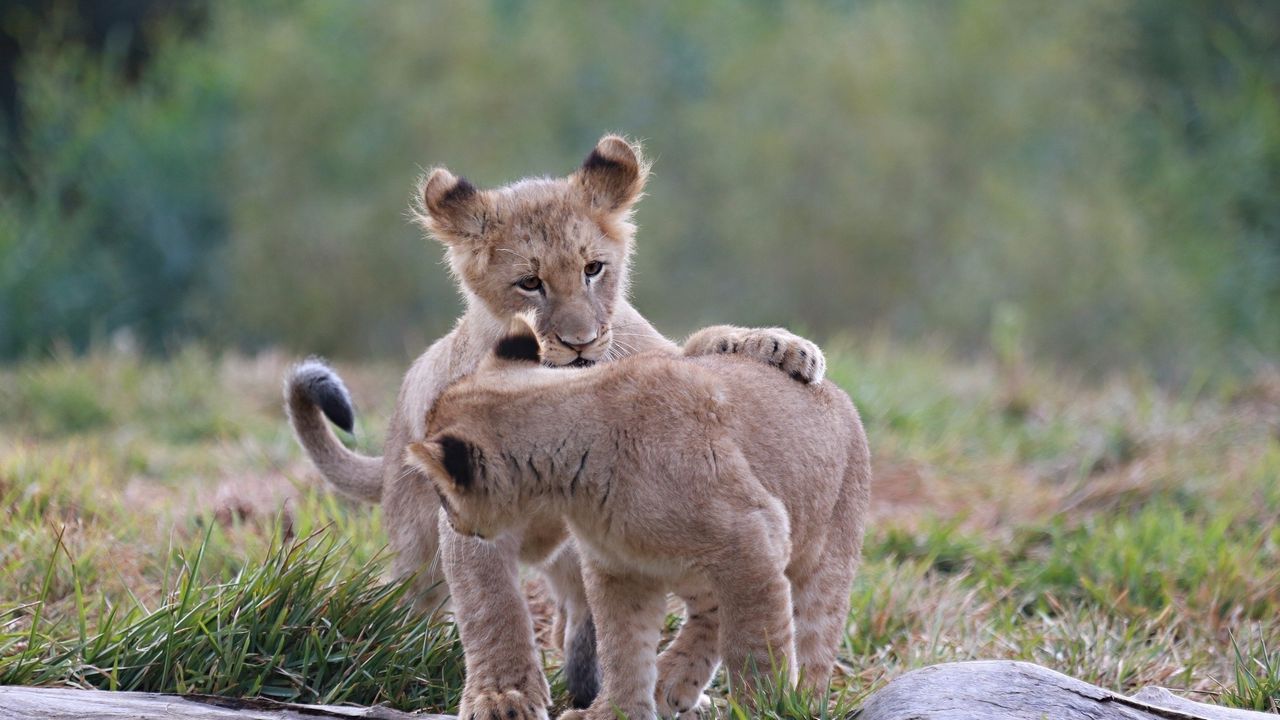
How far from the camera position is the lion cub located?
394cm

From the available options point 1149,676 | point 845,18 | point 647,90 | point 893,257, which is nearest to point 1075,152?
point 893,257

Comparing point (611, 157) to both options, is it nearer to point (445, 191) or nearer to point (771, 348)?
point (445, 191)

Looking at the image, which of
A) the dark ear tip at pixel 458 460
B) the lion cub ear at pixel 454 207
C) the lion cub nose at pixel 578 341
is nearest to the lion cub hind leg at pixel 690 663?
the dark ear tip at pixel 458 460

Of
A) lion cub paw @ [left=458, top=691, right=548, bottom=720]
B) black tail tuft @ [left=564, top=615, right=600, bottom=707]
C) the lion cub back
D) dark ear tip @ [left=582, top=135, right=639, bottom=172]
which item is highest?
dark ear tip @ [left=582, top=135, right=639, bottom=172]

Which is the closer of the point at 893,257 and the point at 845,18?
the point at 893,257

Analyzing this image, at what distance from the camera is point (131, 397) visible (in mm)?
11047

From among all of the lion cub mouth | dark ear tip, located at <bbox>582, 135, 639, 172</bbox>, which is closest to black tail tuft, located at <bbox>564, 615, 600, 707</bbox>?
the lion cub mouth

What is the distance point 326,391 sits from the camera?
17.7ft

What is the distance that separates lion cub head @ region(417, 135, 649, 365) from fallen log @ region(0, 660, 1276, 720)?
5.29 ft

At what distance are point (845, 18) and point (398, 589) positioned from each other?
96.7 feet

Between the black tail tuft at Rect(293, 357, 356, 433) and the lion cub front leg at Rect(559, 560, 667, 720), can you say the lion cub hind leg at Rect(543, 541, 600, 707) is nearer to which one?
the lion cub front leg at Rect(559, 560, 667, 720)

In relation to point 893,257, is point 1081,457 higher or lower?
higher

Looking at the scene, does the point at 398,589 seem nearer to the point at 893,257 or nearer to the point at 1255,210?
the point at 1255,210

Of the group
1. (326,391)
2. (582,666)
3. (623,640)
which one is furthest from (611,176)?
(623,640)
